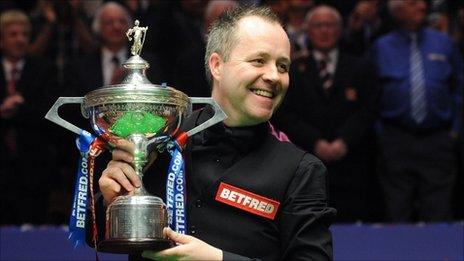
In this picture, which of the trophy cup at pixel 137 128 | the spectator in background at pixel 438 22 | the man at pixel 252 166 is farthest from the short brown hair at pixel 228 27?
the spectator in background at pixel 438 22

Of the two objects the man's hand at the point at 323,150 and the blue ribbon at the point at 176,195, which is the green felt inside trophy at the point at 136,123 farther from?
the man's hand at the point at 323,150

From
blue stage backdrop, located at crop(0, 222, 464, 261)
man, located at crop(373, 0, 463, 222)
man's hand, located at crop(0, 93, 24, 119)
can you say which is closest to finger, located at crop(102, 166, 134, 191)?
blue stage backdrop, located at crop(0, 222, 464, 261)

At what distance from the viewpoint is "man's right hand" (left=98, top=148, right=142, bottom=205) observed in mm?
2420

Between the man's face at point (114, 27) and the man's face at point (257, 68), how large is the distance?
310 centimetres

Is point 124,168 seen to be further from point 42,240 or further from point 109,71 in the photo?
point 109,71

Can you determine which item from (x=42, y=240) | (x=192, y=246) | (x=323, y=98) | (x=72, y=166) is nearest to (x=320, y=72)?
(x=323, y=98)

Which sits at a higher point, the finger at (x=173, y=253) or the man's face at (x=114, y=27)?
the man's face at (x=114, y=27)

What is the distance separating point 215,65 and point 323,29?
10.1ft

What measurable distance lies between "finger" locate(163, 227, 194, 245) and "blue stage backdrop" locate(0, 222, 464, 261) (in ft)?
4.70

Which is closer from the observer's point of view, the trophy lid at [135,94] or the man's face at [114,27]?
the trophy lid at [135,94]

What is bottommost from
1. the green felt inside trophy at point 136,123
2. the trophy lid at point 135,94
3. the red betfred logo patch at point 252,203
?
the red betfred logo patch at point 252,203

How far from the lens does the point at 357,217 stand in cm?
584

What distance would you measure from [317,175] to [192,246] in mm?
452

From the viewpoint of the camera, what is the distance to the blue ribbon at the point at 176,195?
8.13 feet
